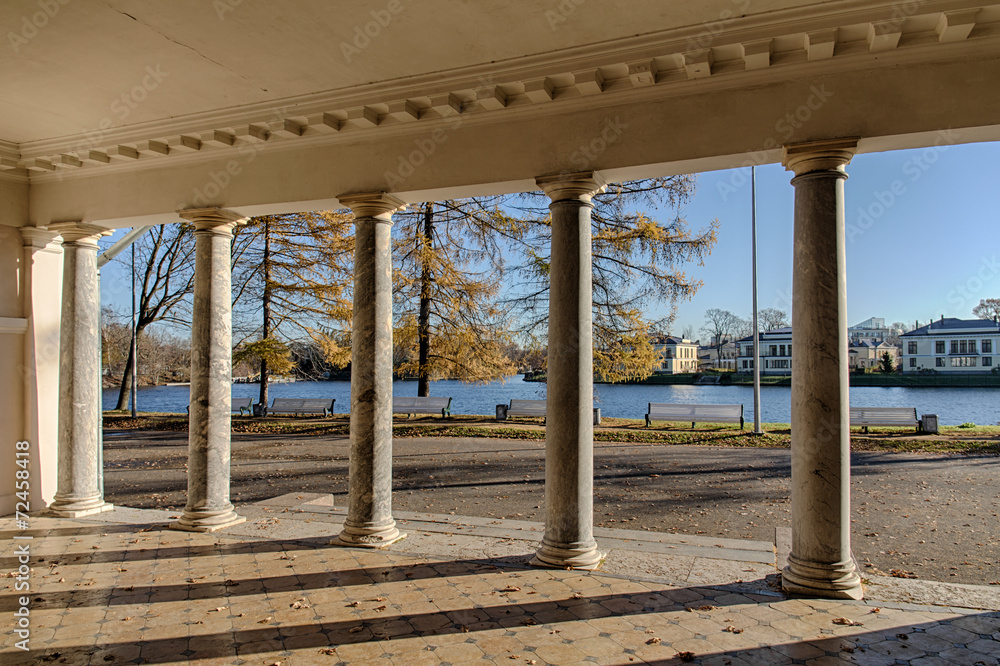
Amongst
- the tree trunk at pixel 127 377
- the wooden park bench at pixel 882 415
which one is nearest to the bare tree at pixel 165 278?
the tree trunk at pixel 127 377

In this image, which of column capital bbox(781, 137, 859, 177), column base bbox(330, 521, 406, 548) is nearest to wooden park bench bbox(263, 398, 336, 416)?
column base bbox(330, 521, 406, 548)

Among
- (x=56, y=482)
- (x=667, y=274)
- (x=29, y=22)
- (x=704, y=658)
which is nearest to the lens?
(x=704, y=658)

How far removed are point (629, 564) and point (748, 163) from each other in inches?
202

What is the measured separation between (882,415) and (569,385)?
2001 centimetres

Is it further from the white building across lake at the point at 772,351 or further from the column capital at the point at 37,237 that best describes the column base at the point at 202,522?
the white building across lake at the point at 772,351

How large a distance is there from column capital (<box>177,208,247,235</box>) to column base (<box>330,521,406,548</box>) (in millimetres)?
5109

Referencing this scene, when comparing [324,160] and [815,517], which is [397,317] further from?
[815,517]

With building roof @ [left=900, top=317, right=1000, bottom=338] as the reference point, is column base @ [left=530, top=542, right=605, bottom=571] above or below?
below

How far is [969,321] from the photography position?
61.4 m

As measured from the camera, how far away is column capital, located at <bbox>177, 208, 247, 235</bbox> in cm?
978

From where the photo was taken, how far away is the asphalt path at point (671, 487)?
398 inches

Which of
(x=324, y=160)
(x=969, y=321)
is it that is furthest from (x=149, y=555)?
(x=969, y=321)

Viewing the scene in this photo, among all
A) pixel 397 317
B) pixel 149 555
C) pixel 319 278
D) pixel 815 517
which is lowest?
pixel 149 555

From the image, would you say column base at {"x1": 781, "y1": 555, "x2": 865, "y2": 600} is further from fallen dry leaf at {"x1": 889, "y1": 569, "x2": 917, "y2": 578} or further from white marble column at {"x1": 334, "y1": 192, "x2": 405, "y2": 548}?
white marble column at {"x1": 334, "y1": 192, "x2": 405, "y2": 548}
